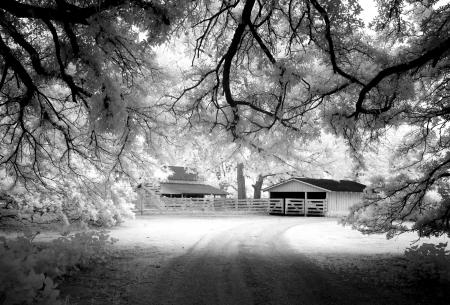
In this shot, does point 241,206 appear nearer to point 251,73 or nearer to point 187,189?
point 187,189

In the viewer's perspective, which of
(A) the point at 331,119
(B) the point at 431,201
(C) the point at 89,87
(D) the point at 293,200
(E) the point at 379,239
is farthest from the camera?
(D) the point at 293,200

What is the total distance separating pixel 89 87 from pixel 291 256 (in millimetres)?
7377

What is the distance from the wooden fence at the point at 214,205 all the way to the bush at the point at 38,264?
2429 cm

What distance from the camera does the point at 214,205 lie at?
37.0 m

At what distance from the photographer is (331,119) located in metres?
7.93

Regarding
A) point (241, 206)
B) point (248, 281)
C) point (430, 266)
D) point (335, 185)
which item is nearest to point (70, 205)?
point (248, 281)

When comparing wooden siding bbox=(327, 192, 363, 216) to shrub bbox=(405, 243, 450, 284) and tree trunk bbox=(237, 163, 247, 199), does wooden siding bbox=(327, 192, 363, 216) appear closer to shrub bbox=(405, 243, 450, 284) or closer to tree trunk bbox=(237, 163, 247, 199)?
tree trunk bbox=(237, 163, 247, 199)

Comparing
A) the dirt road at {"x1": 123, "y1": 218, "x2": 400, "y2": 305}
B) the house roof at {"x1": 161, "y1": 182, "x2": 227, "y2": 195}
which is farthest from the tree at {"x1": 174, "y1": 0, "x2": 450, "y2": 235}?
the house roof at {"x1": 161, "y1": 182, "x2": 227, "y2": 195}

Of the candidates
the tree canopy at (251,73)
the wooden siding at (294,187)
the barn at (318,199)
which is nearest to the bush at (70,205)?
the tree canopy at (251,73)

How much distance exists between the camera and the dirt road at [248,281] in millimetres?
6417

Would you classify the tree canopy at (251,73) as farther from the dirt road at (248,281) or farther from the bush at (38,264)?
the dirt road at (248,281)

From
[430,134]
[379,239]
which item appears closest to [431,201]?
[430,134]

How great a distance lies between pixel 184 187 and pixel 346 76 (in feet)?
115

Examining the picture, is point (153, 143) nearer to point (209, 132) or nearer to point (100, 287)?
point (209, 132)
